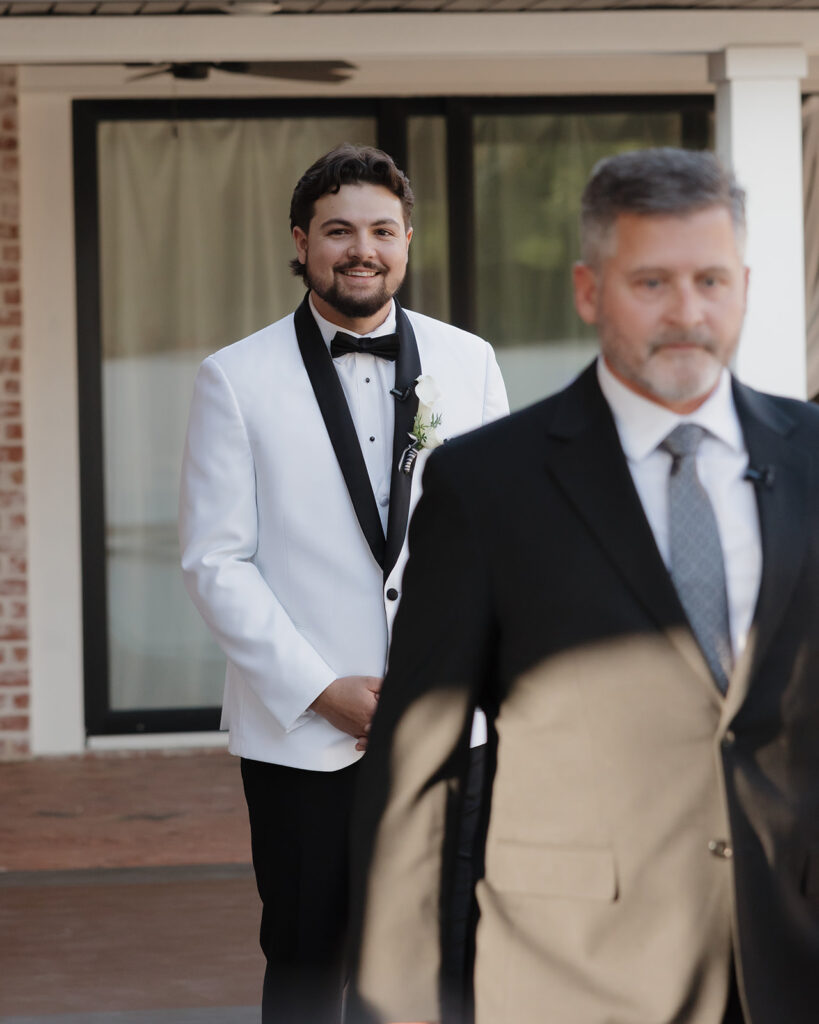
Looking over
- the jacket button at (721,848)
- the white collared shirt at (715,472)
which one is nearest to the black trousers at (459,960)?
the jacket button at (721,848)

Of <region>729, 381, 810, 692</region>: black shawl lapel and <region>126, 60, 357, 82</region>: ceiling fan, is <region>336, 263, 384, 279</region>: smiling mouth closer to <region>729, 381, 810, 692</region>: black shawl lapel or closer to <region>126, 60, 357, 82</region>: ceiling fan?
<region>729, 381, 810, 692</region>: black shawl lapel

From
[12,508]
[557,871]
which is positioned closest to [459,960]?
[557,871]

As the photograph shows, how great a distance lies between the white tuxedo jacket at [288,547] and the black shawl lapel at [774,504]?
128cm

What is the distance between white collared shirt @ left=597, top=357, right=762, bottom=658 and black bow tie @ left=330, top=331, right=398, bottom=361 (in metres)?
1.39

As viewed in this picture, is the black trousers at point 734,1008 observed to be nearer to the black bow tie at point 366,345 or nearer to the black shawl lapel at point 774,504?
the black shawl lapel at point 774,504

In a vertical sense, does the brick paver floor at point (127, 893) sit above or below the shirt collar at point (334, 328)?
below

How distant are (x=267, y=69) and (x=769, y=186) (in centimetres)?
252

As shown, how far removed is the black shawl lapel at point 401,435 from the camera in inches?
124

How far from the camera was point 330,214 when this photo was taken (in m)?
3.26

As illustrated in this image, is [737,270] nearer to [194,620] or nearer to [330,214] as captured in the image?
[330,214]

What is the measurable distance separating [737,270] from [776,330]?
3850mm

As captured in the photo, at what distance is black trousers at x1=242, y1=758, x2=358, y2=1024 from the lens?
312cm

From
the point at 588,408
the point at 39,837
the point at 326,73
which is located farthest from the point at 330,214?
the point at 326,73

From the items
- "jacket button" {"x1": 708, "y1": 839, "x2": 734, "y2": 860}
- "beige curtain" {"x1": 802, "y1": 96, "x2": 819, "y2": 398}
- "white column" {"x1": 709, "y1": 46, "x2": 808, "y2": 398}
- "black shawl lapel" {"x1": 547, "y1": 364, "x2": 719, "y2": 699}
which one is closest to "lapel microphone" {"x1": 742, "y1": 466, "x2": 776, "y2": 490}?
"black shawl lapel" {"x1": 547, "y1": 364, "x2": 719, "y2": 699}
